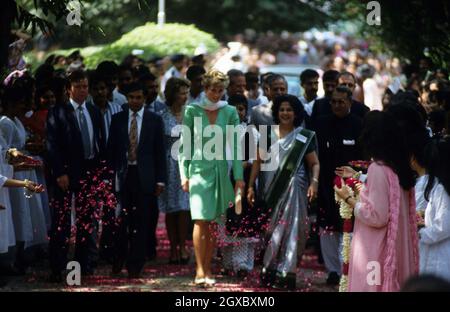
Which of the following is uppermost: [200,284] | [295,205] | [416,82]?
[416,82]

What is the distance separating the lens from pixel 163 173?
520 inches

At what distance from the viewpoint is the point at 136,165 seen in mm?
13086

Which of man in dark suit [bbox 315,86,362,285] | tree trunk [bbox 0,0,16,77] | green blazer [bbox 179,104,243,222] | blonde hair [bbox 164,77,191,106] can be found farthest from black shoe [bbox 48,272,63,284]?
tree trunk [bbox 0,0,16,77]

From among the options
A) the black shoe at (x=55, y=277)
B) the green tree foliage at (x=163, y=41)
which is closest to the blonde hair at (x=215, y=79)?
the black shoe at (x=55, y=277)

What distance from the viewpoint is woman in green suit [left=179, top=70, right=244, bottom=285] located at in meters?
12.7

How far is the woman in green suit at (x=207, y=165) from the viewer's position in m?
12.7

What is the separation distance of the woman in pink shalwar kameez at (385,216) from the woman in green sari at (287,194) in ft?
12.5

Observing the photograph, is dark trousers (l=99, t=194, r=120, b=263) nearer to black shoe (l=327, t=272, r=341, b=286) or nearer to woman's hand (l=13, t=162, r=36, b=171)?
woman's hand (l=13, t=162, r=36, b=171)

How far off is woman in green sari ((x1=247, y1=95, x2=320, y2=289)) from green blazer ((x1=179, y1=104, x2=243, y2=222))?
0.28 meters

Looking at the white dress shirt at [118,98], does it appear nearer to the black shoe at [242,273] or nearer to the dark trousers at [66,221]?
the dark trousers at [66,221]

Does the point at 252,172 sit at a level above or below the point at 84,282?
above
